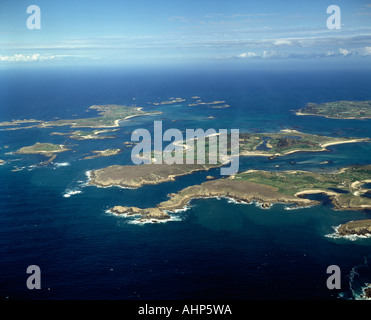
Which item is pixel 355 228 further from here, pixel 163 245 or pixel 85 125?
pixel 85 125

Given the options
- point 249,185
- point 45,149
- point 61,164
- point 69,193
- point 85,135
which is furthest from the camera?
point 85,135

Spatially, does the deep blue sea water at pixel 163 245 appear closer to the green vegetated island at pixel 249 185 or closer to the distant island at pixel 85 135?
the green vegetated island at pixel 249 185

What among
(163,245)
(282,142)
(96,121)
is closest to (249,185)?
(163,245)

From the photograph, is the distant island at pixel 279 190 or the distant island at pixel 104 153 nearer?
the distant island at pixel 279 190

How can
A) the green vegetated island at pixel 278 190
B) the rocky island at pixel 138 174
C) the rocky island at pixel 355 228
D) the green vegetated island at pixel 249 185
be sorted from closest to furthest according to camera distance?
1. the rocky island at pixel 355 228
2. the green vegetated island at pixel 278 190
3. the green vegetated island at pixel 249 185
4. the rocky island at pixel 138 174

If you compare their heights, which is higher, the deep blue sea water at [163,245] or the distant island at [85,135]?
the distant island at [85,135]

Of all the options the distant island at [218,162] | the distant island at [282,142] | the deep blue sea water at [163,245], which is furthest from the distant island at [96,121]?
the distant island at [282,142]
